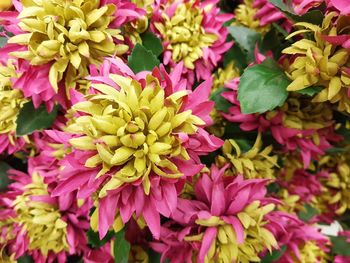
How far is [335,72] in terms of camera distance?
0.46 m

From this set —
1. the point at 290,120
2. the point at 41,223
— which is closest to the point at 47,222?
the point at 41,223

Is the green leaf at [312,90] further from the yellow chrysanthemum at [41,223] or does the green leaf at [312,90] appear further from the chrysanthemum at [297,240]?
the yellow chrysanthemum at [41,223]

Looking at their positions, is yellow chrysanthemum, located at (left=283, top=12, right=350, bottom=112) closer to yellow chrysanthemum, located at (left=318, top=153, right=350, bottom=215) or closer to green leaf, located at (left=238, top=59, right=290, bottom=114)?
green leaf, located at (left=238, top=59, right=290, bottom=114)

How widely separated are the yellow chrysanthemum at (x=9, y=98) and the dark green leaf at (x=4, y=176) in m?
0.10

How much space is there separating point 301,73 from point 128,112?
0.21m

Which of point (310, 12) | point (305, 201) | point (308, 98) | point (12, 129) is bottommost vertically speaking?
point (305, 201)

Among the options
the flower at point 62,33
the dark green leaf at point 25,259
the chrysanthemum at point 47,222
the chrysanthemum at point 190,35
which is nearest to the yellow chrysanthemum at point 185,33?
the chrysanthemum at point 190,35

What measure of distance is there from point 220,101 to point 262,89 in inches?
3.7

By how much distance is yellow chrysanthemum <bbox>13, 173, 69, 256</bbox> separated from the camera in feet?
1.82

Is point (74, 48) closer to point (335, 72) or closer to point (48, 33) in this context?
point (48, 33)

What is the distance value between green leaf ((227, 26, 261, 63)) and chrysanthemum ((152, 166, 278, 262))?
0.19 metres

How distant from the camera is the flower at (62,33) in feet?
1.51

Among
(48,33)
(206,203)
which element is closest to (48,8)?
(48,33)

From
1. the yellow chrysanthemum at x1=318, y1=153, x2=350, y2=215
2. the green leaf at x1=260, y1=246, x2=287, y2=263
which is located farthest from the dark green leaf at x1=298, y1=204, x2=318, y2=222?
the green leaf at x1=260, y1=246, x2=287, y2=263
